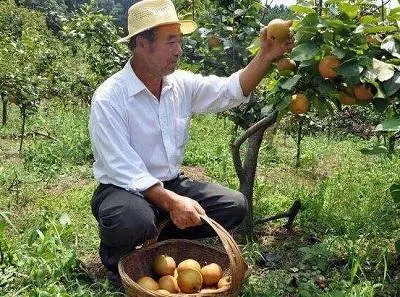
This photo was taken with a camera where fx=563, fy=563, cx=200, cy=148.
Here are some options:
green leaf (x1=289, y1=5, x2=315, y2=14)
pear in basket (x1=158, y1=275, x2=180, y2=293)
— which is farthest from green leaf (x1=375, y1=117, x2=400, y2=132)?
pear in basket (x1=158, y1=275, x2=180, y2=293)

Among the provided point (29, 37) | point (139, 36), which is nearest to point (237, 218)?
point (139, 36)

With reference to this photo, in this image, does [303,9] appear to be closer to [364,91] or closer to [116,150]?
[364,91]

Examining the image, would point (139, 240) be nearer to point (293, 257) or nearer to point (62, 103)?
point (293, 257)

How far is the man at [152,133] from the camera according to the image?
2.35 metres

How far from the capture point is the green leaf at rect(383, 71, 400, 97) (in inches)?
79.4

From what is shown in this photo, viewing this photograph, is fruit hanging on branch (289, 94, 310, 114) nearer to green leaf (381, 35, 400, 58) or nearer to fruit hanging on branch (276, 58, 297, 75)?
fruit hanging on branch (276, 58, 297, 75)

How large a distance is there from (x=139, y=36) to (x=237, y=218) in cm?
97

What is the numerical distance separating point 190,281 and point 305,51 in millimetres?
993

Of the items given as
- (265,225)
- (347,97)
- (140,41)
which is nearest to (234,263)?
(347,97)

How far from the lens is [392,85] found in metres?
2.03

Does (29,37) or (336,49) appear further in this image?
(29,37)

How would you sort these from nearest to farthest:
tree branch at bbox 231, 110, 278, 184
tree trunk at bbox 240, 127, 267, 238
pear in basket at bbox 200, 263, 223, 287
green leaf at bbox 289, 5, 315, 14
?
green leaf at bbox 289, 5, 315, 14, pear in basket at bbox 200, 263, 223, 287, tree branch at bbox 231, 110, 278, 184, tree trunk at bbox 240, 127, 267, 238

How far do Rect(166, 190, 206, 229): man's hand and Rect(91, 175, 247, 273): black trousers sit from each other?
13 cm

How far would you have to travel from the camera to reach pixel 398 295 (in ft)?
8.30
